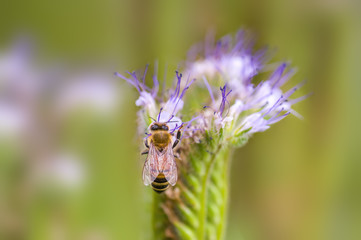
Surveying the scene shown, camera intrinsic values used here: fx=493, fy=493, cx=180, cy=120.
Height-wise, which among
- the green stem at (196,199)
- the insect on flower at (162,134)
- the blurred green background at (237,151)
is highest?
the blurred green background at (237,151)

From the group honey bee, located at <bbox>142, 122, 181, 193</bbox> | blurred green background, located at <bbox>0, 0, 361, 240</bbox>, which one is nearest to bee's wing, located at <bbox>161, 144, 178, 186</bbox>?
honey bee, located at <bbox>142, 122, 181, 193</bbox>

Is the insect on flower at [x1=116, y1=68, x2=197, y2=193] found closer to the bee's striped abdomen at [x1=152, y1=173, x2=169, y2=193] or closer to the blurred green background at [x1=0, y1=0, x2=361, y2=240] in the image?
the bee's striped abdomen at [x1=152, y1=173, x2=169, y2=193]

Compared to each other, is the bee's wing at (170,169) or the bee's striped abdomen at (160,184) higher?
the bee's wing at (170,169)

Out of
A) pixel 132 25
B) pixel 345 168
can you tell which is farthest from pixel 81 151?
pixel 345 168

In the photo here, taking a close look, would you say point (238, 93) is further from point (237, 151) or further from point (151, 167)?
point (237, 151)

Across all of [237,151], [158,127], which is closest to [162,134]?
[158,127]

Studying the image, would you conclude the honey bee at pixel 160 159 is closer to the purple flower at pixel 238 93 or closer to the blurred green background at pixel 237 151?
the purple flower at pixel 238 93

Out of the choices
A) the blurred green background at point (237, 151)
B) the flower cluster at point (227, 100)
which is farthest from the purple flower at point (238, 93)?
the blurred green background at point (237, 151)

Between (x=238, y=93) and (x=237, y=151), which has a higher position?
(x=237, y=151)

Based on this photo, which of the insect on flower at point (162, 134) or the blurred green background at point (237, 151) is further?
the blurred green background at point (237, 151)
